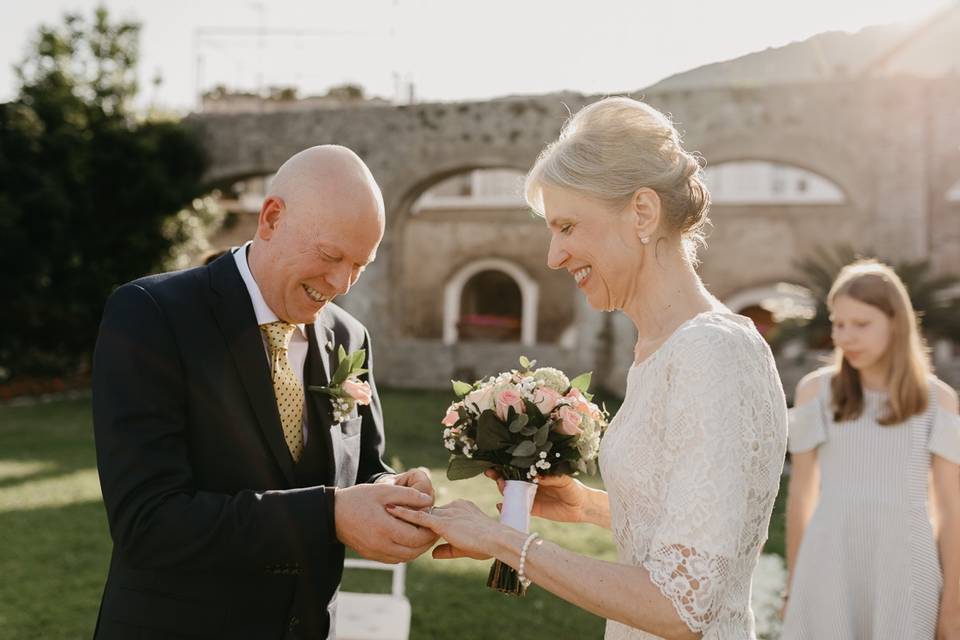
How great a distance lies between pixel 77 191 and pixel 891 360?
16855 mm

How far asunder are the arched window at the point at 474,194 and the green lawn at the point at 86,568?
15.4 m

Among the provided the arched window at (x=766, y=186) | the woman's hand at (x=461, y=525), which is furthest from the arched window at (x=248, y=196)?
the woman's hand at (x=461, y=525)

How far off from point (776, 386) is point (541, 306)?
24.4m

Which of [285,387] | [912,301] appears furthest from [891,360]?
[912,301]

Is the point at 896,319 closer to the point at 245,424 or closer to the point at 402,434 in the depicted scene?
the point at 245,424

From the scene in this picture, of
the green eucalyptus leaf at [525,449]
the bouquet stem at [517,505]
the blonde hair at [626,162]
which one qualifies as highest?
the blonde hair at [626,162]

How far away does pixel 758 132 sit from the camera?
15.4 meters

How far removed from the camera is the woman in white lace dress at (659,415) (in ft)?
6.66

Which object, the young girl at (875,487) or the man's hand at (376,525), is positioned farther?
the young girl at (875,487)

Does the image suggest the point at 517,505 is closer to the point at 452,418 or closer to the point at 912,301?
the point at 452,418

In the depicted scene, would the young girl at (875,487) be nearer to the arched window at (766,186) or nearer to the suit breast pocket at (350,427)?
the suit breast pocket at (350,427)

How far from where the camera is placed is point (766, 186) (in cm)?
2456

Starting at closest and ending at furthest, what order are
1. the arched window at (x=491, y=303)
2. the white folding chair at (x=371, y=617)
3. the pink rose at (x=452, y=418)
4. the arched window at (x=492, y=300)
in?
the pink rose at (x=452, y=418) < the white folding chair at (x=371, y=617) < the arched window at (x=491, y=303) < the arched window at (x=492, y=300)

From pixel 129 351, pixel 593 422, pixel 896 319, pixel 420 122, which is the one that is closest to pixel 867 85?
pixel 420 122
